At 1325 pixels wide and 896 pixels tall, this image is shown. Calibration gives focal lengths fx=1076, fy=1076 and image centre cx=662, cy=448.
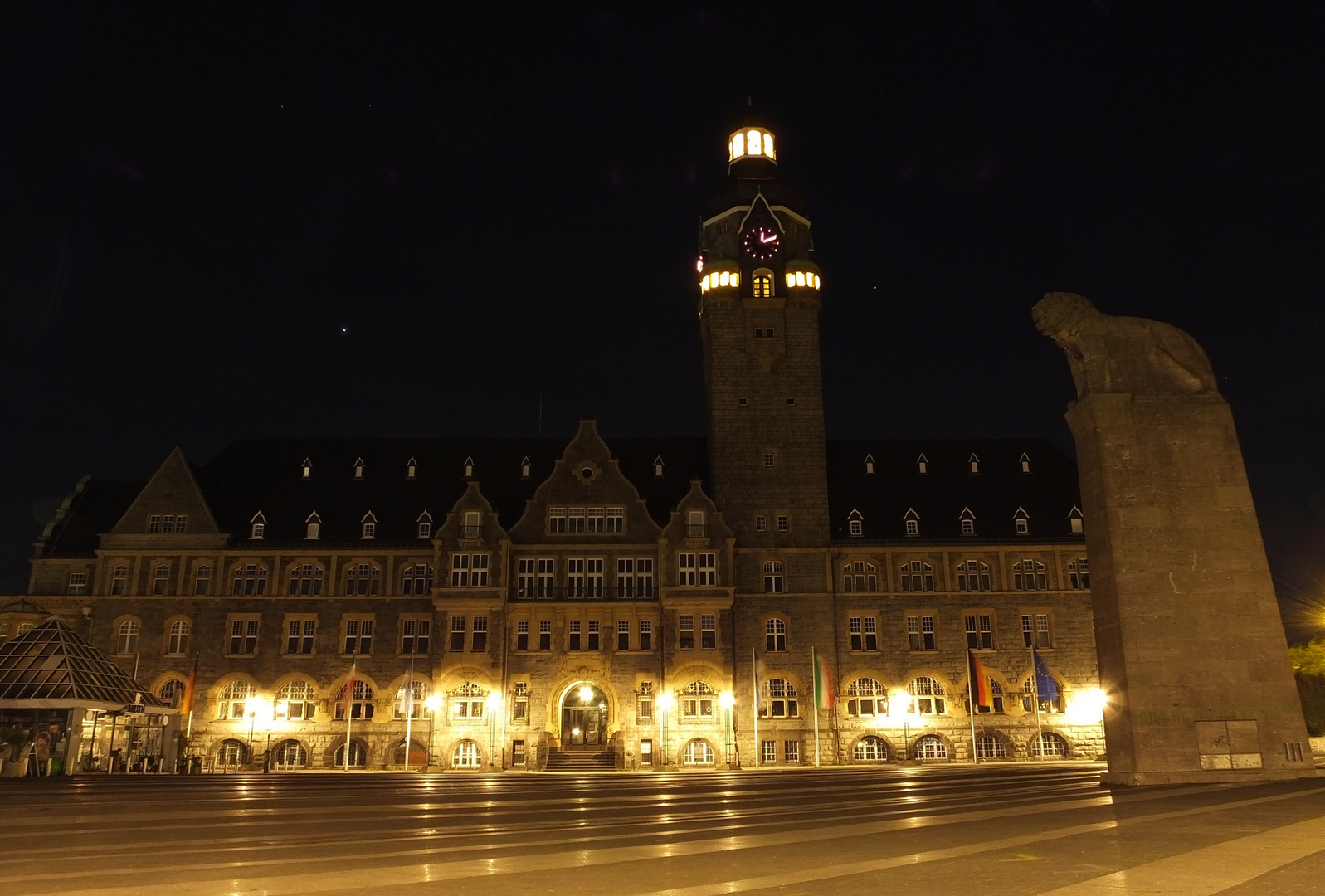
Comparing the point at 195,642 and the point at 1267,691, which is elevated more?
the point at 195,642

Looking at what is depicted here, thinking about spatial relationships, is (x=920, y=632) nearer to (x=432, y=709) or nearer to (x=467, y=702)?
(x=467, y=702)

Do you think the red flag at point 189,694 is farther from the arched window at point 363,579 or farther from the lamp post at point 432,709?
the lamp post at point 432,709

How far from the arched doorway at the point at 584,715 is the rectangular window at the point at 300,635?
1425cm

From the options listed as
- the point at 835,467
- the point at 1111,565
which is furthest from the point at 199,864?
the point at 835,467

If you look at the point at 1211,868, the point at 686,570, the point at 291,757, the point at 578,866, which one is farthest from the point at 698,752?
the point at 1211,868

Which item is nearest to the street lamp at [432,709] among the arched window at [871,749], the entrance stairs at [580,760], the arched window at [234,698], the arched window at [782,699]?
the entrance stairs at [580,760]

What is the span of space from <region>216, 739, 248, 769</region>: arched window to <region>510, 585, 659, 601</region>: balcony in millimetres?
16054

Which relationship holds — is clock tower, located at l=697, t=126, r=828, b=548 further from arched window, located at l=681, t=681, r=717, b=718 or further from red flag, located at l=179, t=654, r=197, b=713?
red flag, located at l=179, t=654, r=197, b=713

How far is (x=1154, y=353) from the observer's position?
3019 cm

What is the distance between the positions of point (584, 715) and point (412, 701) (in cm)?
971

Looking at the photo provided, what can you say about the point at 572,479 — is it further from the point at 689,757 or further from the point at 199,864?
the point at 199,864

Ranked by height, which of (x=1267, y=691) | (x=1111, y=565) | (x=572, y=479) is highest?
(x=572, y=479)

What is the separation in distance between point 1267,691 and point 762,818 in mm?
14194

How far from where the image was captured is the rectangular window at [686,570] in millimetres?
58188
